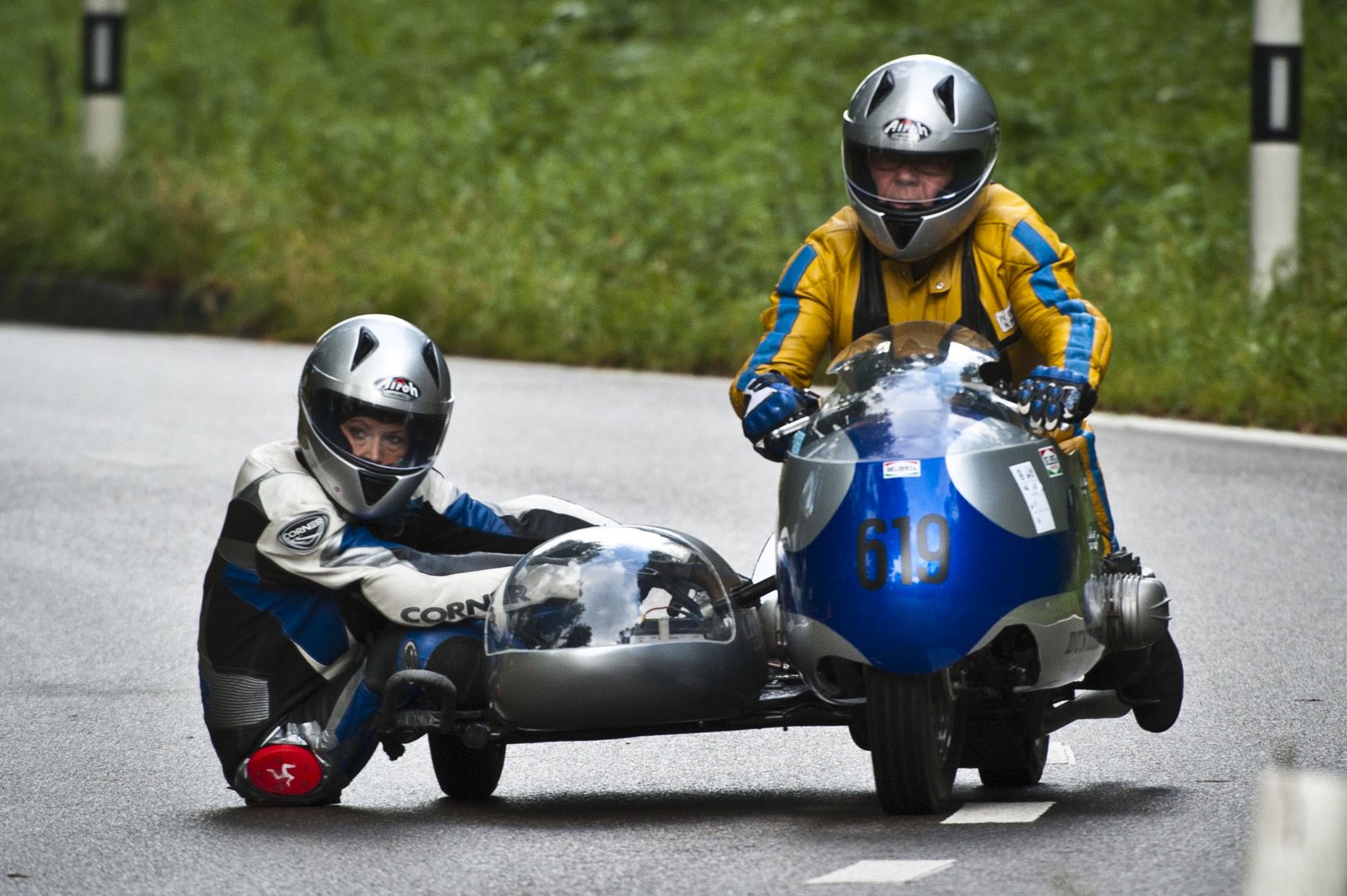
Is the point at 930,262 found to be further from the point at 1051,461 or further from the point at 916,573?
the point at 916,573

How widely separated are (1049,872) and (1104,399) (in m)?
9.02

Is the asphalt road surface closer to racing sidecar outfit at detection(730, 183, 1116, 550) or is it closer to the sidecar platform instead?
the sidecar platform

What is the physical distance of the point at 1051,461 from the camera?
5414 millimetres

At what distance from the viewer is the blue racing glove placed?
5379 mm

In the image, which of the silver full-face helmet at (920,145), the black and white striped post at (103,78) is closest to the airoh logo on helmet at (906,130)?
the silver full-face helmet at (920,145)

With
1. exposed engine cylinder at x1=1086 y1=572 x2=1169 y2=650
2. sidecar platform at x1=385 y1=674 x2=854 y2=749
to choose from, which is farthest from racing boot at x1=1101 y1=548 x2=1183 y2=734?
sidecar platform at x1=385 y1=674 x2=854 y2=749

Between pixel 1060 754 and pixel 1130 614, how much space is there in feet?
3.26

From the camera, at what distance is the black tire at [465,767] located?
20.0 ft

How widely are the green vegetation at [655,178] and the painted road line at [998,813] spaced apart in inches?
299

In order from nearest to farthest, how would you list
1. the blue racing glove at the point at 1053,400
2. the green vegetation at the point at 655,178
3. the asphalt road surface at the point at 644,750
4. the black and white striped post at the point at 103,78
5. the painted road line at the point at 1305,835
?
the painted road line at the point at 1305,835, the asphalt road surface at the point at 644,750, the blue racing glove at the point at 1053,400, the green vegetation at the point at 655,178, the black and white striped post at the point at 103,78

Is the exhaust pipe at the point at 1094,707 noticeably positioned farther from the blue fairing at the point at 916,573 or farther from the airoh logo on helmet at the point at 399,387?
the airoh logo on helmet at the point at 399,387

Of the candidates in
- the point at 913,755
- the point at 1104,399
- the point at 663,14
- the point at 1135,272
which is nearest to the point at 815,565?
the point at 913,755

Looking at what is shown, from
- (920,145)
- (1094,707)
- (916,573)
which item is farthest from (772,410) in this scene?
(1094,707)

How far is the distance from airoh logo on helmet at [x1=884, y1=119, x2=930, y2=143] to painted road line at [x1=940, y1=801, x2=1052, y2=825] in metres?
1.54
